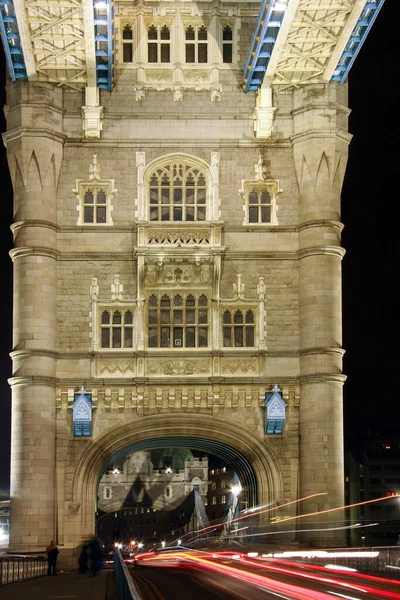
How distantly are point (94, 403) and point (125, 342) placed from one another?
2571 mm

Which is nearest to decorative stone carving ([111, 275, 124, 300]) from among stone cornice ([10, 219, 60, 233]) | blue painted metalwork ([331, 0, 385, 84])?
stone cornice ([10, 219, 60, 233])

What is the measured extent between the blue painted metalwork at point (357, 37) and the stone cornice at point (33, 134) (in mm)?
10677

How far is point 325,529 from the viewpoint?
142 feet

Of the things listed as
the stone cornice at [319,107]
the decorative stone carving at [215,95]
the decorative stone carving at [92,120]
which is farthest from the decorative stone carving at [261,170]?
the decorative stone carving at [92,120]

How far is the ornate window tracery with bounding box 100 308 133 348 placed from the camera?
46375 mm

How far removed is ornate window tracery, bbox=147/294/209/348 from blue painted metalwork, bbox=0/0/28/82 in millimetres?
9764

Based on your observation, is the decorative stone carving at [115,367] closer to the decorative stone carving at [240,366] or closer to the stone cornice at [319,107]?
the decorative stone carving at [240,366]

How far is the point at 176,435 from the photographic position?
153ft

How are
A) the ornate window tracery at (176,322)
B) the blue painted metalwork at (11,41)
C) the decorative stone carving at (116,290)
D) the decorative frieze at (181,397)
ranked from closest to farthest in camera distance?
the blue painted metalwork at (11,41) < the decorative frieze at (181,397) < the decorative stone carving at (116,290) < the ornate window tracery at (176,322)

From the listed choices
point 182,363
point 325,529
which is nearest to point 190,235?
point 182,363

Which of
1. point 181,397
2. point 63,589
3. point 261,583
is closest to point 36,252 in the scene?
point 181,397

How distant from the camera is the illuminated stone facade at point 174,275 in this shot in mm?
45344

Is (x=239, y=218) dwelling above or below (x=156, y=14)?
below

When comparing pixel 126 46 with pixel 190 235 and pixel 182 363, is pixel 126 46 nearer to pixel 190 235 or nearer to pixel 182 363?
pixel 190 235
